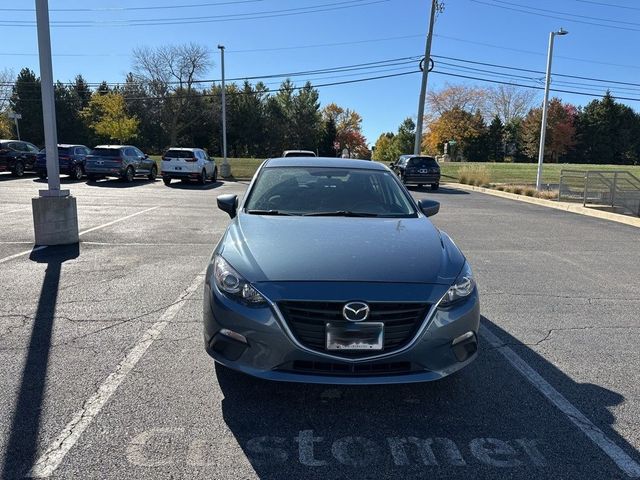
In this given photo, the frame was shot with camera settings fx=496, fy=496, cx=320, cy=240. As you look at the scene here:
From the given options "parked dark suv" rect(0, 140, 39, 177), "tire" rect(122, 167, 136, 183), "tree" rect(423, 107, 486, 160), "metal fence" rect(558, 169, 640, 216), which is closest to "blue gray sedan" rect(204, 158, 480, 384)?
"metal fence" rect(558, 169, 640, 216)

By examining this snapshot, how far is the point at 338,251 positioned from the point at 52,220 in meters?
6.69

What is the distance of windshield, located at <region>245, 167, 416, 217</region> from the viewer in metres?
4.50

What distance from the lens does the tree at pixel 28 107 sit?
6038 cm

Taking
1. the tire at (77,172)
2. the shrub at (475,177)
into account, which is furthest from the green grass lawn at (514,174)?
the tire at (77,172)

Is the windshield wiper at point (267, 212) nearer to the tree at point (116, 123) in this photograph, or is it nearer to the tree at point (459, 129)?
the tree at point (116, 123)

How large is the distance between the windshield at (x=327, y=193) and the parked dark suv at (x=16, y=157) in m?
22.2

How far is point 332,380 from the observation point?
2.91m

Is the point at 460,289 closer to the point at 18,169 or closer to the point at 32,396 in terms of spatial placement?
the point at 32,396

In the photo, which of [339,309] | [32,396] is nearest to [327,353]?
[339,309]

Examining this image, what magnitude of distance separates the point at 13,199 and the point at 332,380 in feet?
49.2

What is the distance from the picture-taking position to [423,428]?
9.96 feet

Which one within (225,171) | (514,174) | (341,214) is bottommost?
(225,171)

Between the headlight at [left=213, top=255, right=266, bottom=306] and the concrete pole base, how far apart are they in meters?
6.10

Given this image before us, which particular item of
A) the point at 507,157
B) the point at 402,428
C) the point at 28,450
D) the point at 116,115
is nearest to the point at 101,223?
the point at 28,450
